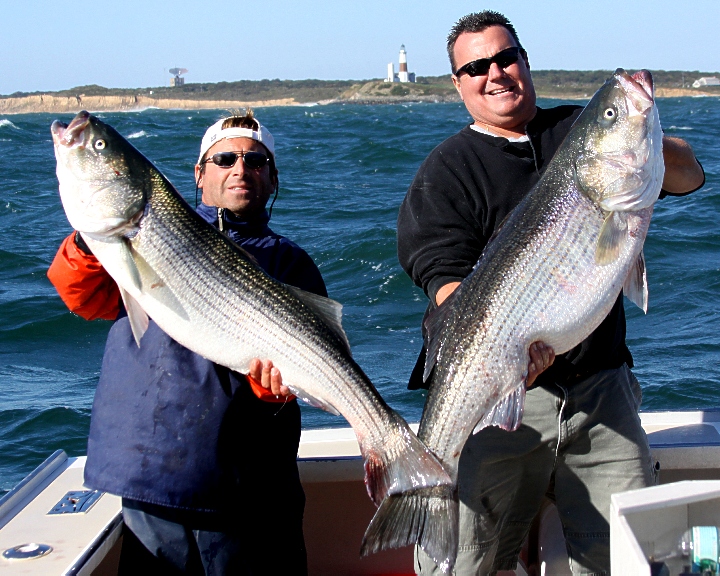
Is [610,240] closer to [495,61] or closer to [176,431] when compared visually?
[495,61]

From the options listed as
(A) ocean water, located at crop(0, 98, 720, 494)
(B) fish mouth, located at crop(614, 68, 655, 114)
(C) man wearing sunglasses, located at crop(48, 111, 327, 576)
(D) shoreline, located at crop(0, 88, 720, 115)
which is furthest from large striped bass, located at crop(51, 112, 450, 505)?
(D) shoreline, located at crop(0, 88, 720, 115)

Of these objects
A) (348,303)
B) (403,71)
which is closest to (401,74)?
(403,71)

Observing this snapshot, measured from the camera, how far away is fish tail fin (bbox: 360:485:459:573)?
10.0 ft

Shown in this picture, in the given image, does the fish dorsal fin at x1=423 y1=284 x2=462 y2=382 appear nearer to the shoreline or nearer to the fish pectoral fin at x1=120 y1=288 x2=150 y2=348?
the fish pectoral fin at x1=120 y1=288 x2=150 y2=348

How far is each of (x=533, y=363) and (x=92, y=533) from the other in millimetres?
1852

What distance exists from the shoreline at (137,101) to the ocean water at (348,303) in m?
121

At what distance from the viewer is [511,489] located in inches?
134

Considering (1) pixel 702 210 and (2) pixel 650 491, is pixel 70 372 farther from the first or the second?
(1) pixel 702 210

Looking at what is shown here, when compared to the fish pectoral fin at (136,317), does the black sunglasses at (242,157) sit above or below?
above

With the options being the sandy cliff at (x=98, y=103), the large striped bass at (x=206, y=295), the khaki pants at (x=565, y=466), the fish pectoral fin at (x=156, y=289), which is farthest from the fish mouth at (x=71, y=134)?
the sandy cliff at (x=98, y=103)

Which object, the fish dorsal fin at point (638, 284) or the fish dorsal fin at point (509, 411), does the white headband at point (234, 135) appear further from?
the fish dorsal fin at point (638, 284)

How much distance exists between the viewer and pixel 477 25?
3512 millimetres

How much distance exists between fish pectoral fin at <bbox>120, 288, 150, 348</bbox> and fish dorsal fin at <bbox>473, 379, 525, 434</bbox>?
4.29 feet

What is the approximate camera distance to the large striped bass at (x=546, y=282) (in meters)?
3.04
